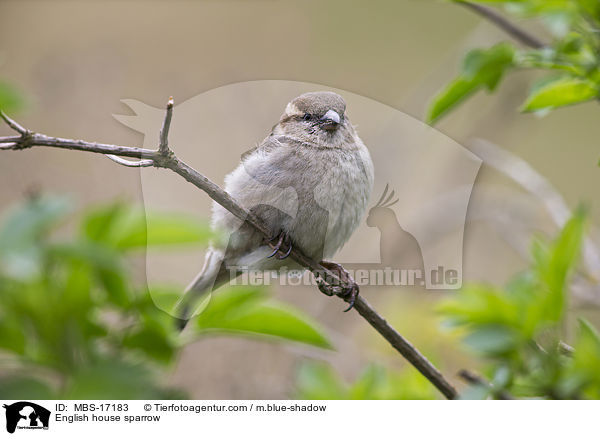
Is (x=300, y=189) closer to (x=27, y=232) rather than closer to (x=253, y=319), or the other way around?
(x=253, y=319)

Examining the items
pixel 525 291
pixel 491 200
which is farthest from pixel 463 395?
pixel 491 200

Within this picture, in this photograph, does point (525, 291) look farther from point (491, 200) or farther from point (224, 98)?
point (491, 200)

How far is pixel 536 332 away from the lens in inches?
67.9

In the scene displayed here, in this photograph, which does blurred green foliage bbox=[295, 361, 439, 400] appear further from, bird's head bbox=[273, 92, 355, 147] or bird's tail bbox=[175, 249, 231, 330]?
bird's head bbox=[273, 92, 355, 147]

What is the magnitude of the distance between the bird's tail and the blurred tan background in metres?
0.19

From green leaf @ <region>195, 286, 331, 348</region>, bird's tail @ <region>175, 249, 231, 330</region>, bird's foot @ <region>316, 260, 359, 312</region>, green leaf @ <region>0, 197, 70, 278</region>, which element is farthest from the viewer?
bird's foot @ <region>316, 260, 359, 312</region>

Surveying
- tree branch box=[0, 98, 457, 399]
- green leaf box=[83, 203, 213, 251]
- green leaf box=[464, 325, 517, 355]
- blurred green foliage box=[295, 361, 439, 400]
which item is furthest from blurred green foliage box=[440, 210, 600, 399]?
green leaf box=[83, 203, 213, 251]

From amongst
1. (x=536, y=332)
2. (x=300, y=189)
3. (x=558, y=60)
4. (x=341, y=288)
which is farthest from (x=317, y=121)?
(x=536, y=332)

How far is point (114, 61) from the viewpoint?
4.18m

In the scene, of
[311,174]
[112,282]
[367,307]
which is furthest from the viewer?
[311,174]

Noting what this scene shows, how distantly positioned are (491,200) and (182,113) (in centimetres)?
206

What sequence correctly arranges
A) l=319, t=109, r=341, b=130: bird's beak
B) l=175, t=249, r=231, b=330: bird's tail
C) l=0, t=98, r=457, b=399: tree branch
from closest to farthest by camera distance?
l=0, t=98, r=457, b=399: tree branch, l=175, t=249, r=231, b=330: bird's tail, l=319, t=109, r=341, b=130: bird's beak

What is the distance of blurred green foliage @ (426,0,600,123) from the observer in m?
1.78

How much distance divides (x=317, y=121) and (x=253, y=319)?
1110 mm
